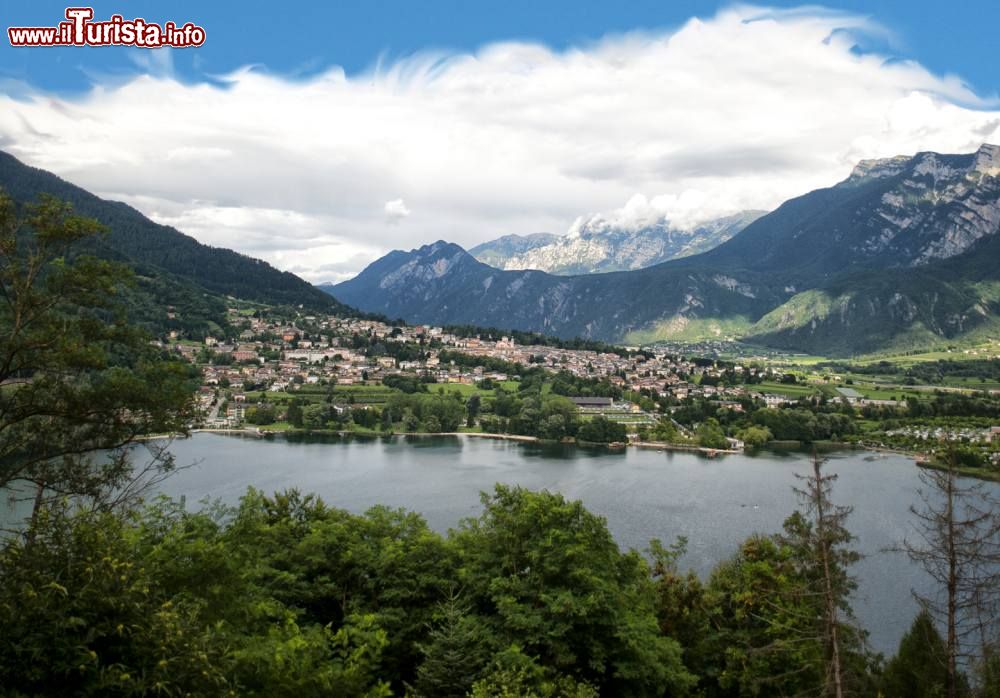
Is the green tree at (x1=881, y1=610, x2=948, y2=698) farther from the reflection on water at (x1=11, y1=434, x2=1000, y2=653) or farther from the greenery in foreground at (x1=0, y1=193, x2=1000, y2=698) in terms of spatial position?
the reflection on water at (x1=11, y1=434, x2=1000, y2=653)

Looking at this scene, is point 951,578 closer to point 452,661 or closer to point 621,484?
point 452,661

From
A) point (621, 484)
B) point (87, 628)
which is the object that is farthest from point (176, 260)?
point (87, 628)

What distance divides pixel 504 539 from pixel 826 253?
20381cm

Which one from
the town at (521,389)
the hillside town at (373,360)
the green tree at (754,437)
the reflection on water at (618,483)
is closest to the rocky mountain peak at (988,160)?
the town at (521,389)

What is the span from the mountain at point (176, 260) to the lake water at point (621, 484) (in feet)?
179

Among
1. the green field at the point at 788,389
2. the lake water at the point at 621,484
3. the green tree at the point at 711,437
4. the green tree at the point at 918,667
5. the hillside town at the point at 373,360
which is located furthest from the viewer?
the green field at the point at 788,389

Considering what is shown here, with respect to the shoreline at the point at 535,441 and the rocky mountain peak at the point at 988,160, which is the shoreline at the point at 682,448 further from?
the rocky mountain peak at the point at 988,160

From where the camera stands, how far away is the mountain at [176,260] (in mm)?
95438

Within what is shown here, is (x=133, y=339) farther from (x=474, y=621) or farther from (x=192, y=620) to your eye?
(x=474, y=621)

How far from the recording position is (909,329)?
4847 inches

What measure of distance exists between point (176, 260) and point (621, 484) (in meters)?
94.4

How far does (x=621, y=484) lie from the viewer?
3428cm

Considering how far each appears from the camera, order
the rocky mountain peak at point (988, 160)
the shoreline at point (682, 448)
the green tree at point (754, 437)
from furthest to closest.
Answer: the rocky mountain peak at point (988, 160) < the green tree at point (754, 437) < the shoreline at point (682, 448)

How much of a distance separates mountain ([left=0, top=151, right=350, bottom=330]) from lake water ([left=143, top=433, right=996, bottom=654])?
5466 cm
